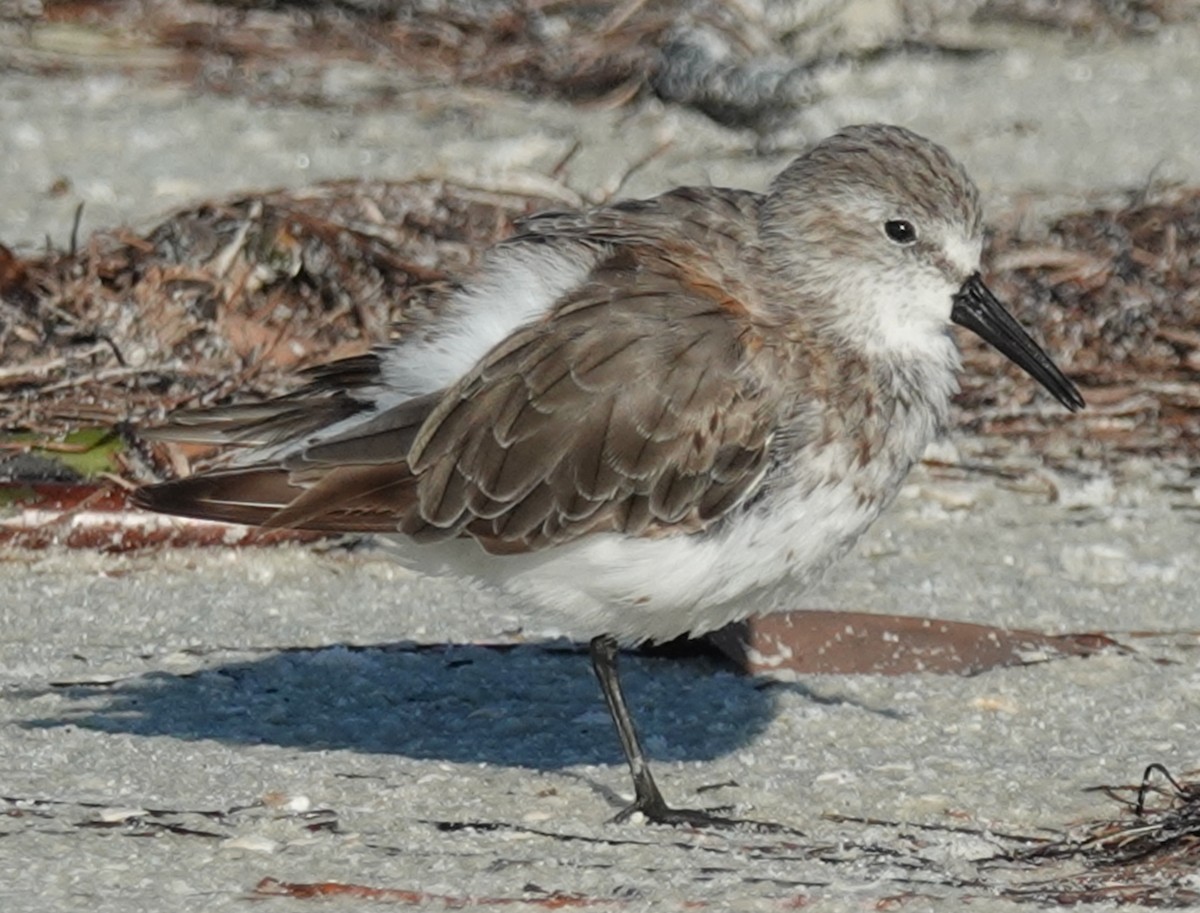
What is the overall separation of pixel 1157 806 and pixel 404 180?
4.10 metres

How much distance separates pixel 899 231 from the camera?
4.77m

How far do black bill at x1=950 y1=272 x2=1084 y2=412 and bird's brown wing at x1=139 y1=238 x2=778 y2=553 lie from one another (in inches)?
18.7

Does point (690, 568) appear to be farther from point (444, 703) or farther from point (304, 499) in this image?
point (444, 703)

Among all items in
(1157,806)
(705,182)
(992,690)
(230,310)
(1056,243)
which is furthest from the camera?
(705,182)

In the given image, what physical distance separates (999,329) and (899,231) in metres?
0.30

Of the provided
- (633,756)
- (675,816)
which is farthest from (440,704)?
(675,816)

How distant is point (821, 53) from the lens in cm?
956

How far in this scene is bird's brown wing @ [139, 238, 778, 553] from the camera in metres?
4.52

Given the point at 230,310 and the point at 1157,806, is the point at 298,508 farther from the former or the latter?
the point at 230,310

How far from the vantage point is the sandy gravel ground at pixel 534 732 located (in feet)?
13.6

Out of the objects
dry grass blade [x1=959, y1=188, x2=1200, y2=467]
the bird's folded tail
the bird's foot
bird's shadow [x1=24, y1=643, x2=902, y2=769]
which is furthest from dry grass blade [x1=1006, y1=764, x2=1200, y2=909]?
dry grass blade [x1=959, y1=188, x2=1200, y2=467]

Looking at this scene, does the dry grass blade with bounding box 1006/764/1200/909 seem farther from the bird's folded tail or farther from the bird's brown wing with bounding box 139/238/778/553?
the bird's folded tail

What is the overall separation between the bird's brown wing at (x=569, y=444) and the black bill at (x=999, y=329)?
475 millimetres

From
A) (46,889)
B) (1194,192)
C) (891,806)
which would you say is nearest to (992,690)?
(891,806)
